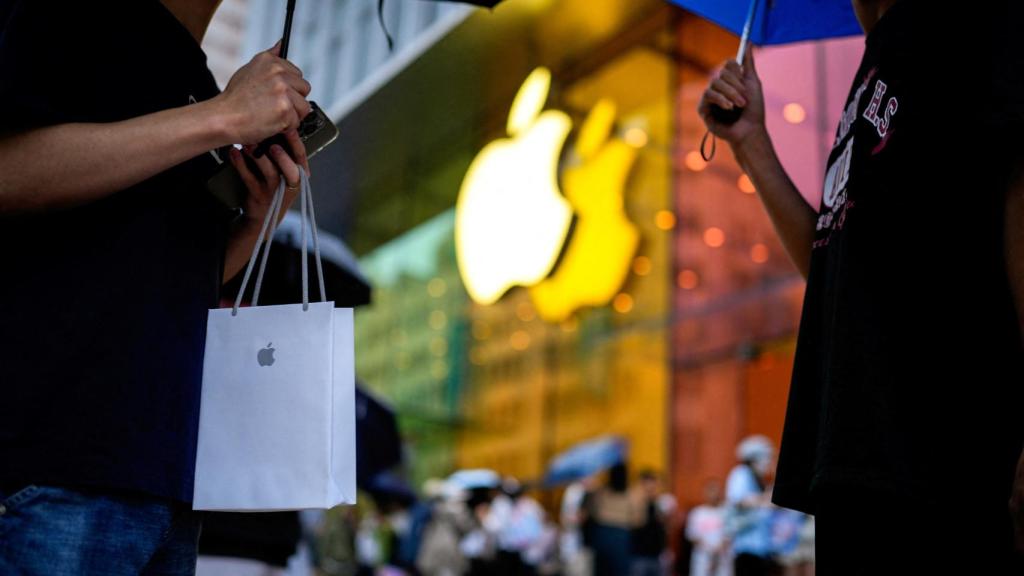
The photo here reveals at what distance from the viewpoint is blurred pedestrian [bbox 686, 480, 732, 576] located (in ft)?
29.9

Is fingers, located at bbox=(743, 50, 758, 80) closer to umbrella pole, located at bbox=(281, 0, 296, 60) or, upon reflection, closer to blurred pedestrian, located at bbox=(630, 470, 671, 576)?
umbrella pole, located at bbox=(281, 0, 296, 60)

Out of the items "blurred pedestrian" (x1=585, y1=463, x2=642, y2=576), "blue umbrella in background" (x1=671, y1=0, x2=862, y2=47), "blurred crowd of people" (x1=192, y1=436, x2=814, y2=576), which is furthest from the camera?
"blurred pedestrian" (x1=585, y1=463, x2=642, y2=576)

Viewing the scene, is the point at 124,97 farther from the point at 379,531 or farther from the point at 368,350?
the point at 368,350

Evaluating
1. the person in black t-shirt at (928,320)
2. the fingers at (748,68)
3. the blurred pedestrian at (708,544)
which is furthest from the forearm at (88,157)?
the blurred pedestrian at (708,544)

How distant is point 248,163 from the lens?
4.82ft

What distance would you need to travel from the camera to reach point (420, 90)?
10211 mm

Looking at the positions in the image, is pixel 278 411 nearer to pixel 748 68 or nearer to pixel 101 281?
pixel 101 281

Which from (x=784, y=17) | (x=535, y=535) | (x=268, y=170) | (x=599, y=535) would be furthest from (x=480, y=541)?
(x=268, y=170)

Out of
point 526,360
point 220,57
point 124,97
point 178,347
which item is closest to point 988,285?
point 178,347

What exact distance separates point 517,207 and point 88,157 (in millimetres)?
11485

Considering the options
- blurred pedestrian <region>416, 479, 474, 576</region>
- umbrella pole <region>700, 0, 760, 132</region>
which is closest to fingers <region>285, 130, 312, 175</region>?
umbrella pole <region>700, 0, 760, 132</region>

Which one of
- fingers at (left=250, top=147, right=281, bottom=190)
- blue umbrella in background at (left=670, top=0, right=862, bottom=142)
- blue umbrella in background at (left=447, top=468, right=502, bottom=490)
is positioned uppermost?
blue umbrella in background at (left=670, top=0, right=862, bottom=142)

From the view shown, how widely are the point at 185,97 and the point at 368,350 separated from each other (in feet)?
64.5

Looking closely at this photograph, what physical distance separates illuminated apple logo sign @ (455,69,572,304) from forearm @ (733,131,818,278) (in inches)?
416
